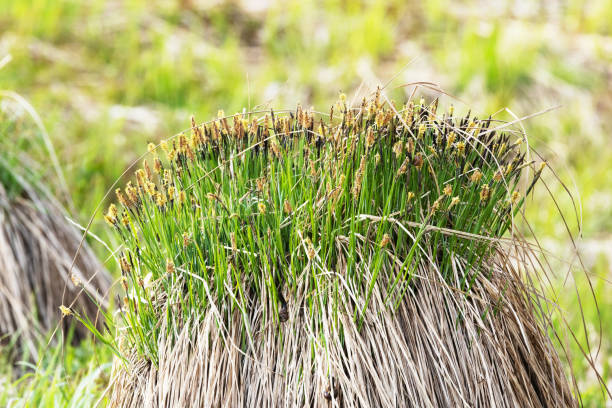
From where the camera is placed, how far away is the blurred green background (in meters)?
4.74

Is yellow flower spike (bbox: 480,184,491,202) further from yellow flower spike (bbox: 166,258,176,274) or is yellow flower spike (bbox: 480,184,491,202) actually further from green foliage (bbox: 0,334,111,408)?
green foliage (bbox: 0,334,111,408)

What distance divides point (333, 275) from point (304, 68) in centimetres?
400

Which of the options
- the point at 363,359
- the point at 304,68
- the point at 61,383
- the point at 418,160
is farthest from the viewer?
the point at 304,68

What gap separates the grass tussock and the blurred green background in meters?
2.42

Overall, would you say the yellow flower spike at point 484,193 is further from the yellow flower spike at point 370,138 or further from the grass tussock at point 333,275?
the yellow flower spike at point 370,138

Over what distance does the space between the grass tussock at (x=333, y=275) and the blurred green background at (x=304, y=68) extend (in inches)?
95.3

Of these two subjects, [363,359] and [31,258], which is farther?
[31,258]

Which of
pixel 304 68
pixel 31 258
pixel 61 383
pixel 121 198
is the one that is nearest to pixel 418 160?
pixel 121 198

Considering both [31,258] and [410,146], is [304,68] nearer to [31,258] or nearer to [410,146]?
[31,258]

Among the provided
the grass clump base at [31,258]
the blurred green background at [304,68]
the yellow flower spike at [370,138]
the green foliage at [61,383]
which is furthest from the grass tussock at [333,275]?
the blurred green background at [304,68]

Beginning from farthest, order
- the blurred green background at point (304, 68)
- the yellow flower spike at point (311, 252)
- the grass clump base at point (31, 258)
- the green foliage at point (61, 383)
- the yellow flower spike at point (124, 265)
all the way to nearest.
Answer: the blurred green background at point (304, 68) → the grass clump base at point (31, 258) → the green foliage at point (61, 383) → the yellow flower spike at point (124, 265) → the yellow flower spike at point (311, 252)

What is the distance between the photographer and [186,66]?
5.35 metres

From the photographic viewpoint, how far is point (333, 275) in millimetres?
1763

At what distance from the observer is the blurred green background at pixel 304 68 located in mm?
4738
